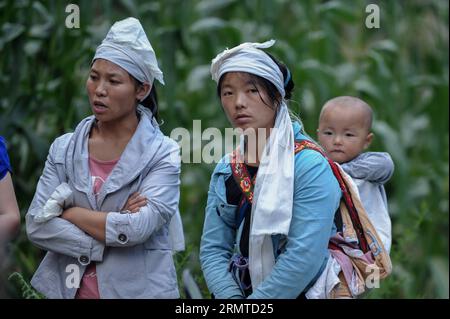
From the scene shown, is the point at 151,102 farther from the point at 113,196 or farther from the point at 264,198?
the point at 264,198

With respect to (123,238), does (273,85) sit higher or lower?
higher

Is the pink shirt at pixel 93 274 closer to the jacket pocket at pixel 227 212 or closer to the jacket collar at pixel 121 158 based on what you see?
the jacket collar at pixel 121 158

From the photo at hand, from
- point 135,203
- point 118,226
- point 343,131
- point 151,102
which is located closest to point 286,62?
point 343,131

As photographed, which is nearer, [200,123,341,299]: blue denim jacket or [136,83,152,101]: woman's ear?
[200,123,341,299]: blue denim jacket

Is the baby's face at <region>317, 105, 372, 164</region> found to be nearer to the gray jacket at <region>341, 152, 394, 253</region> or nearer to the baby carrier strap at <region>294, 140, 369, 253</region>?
the gray jacket at <region>341, 152, 394, 253</region>

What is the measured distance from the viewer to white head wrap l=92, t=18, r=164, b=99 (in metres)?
2.93

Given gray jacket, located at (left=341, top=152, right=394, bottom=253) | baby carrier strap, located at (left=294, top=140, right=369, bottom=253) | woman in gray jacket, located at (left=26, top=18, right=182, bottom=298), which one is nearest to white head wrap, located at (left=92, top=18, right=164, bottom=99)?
woman in gray jacket, located at (left=26, top=18, right=182, bottom=298)

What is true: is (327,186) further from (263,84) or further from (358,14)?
(358,14)

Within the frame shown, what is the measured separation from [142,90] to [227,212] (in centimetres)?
47

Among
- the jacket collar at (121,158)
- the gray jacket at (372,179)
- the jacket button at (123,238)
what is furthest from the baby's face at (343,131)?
the jacket button at (123,238)

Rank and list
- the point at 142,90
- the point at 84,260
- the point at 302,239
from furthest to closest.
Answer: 1. the point at 142,90
2. the point at 84,260
3. the point at 302,239

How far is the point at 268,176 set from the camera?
2.77m

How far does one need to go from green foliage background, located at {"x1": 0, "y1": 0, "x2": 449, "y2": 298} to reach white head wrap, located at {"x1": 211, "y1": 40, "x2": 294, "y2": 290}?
147cm

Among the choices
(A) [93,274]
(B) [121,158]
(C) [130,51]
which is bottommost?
(A) [93,274]
